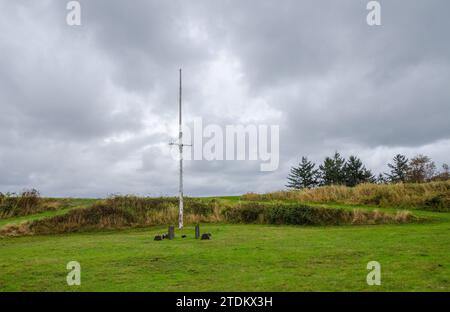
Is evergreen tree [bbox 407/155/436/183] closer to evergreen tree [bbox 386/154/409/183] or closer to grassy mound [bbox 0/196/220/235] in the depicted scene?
evergreen tree [bbox 386/154/409/183]

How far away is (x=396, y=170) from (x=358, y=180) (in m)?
12.6

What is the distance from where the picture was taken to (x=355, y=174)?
224 ft

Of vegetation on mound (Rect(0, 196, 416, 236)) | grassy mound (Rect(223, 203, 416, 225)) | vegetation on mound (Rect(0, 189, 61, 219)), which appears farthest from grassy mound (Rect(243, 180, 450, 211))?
vegetation on mound (Rect(0, 189, 61, 219))

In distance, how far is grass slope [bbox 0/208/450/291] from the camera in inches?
342

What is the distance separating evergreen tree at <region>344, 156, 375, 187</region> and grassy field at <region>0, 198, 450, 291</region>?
53665 millimetres

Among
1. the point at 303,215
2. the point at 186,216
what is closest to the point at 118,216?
the point at 186,216

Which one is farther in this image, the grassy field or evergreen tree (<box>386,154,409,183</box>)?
evergreen tree (<box>386,154,409,183</box>)

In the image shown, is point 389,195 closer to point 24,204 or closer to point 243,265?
point 243,265

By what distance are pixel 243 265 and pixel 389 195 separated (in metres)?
23.3

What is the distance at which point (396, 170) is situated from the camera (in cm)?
7550

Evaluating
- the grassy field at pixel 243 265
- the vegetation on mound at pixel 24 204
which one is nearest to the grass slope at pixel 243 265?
the grassy field at pixel 243 265
